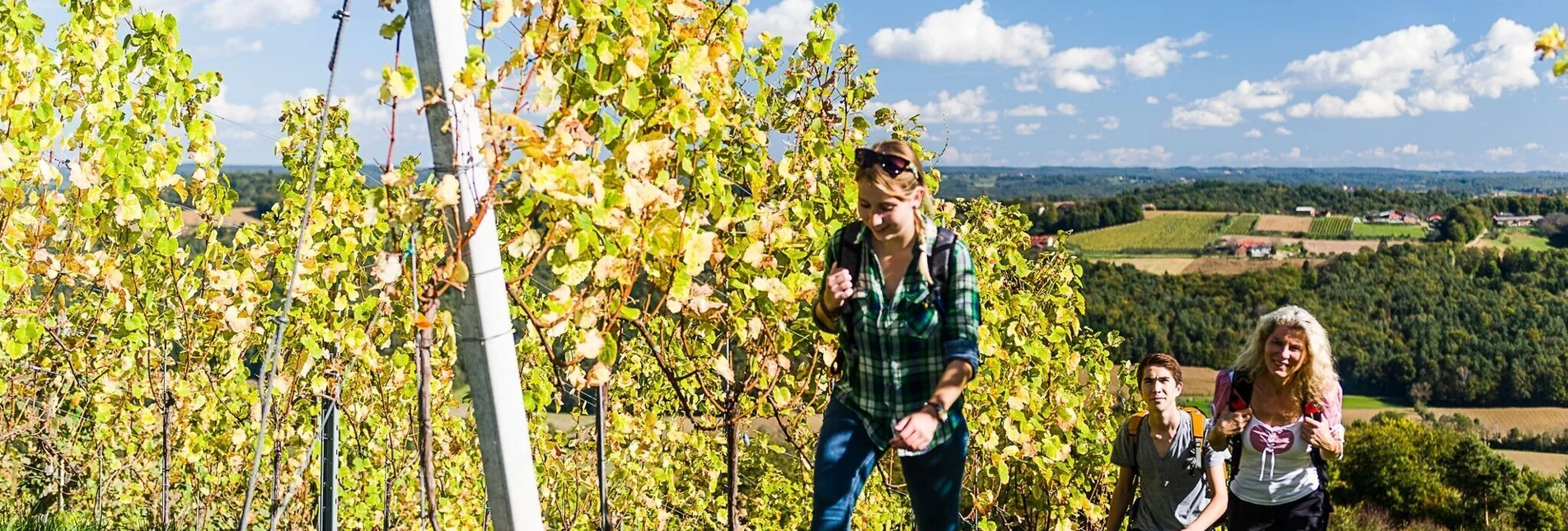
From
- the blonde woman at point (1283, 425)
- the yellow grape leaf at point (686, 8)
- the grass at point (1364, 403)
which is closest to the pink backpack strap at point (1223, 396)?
the blonde woman at point (1283, 425)

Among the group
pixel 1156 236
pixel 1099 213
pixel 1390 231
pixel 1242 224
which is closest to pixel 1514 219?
pixel 1390 231

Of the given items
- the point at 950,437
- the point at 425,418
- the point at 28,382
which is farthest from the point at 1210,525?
the point at 28,382

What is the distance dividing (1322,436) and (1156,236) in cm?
8101

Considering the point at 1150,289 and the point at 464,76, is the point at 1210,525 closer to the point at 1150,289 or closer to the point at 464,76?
the point at 464,76

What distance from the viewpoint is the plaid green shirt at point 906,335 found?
1.83 m

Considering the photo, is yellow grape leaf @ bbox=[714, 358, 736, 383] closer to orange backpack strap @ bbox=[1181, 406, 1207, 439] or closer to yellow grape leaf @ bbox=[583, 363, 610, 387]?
yellow grape leaf @ bbox=[583, 363, 610, 387]

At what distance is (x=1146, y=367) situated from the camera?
3.24 m

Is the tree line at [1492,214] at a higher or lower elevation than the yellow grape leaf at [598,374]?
lower

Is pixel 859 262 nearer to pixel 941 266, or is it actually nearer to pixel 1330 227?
pixel 941 266

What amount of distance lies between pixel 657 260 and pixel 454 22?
0.68 m

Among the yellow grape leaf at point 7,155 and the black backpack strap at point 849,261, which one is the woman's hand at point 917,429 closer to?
the black backpack strap at point 849,261

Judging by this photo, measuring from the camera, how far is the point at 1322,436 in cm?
286

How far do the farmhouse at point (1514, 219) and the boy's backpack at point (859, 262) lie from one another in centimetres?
9210

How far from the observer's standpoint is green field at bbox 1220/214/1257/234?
7806cm
